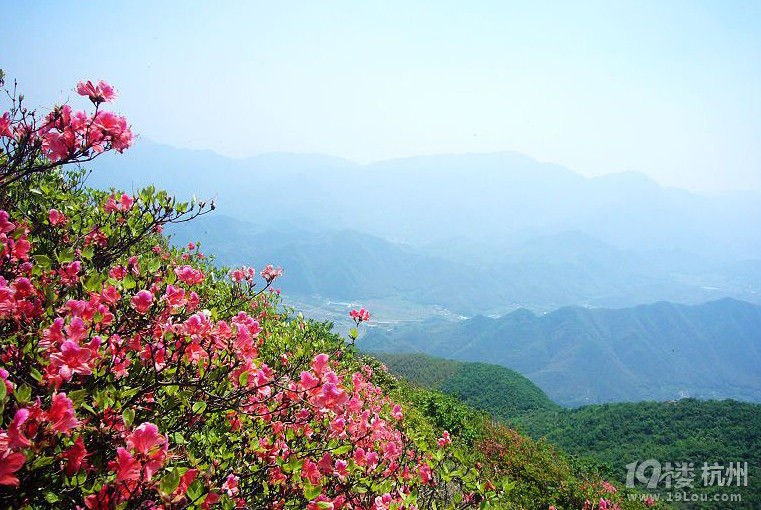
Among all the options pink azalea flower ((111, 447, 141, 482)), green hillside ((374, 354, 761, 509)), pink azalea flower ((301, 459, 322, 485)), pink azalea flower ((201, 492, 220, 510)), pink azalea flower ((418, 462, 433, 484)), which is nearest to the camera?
pink azalea flower ((111, 447, 141, 482))

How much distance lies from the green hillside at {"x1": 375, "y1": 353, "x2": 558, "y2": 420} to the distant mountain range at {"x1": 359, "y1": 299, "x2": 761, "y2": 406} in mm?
89701

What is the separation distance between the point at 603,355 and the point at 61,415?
20904 cm

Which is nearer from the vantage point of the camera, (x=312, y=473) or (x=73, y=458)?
(x=73, y=458)

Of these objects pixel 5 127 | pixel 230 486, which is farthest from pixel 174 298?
pixel 5 127

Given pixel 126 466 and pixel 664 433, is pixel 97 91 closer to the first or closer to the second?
pixel 126 466

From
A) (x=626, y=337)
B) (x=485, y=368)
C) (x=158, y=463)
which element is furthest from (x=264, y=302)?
(x=626, y=337)

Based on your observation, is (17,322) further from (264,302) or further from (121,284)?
(264,302)

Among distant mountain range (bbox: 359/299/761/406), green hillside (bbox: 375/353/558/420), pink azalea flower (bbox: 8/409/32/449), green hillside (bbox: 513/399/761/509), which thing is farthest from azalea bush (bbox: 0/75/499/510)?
distant mountain range (bbox: 359/299/761/406)

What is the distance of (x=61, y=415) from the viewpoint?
4.79 feet

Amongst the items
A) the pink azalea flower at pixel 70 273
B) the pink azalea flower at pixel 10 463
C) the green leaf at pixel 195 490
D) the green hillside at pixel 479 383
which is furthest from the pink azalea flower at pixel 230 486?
the green hillside at pixel 479 383

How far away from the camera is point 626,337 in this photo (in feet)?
628

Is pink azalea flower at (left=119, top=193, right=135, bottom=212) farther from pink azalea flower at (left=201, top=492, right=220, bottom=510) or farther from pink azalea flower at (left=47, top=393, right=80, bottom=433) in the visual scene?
pink azalea flower at (left=201, top=492, right=220, bottom=510)

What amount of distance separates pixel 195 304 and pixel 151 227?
1279mm

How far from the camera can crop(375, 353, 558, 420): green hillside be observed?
51.0m
